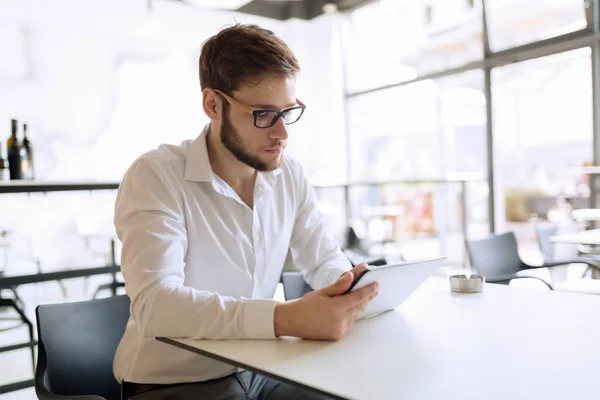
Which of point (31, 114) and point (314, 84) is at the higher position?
point (314, 84)

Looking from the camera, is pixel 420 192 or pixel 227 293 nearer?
pixel 227 293

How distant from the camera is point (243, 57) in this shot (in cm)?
138

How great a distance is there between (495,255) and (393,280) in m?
1.95

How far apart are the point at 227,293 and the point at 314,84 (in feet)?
18.1

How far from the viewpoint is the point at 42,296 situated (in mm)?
4492

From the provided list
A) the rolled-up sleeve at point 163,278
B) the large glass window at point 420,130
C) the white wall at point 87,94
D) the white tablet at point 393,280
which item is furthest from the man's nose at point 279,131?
the large glass window at point 420,130

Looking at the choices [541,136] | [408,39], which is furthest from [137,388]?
[408,39]

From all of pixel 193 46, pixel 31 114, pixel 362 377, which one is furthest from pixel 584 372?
pixel 193 46

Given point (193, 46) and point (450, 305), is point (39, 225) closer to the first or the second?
point (193, 46)

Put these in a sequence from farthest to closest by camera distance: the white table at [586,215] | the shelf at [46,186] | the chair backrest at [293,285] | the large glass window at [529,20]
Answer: the large glass window at [529,20] < the white table at [586,215] < the shelf at [46,186] < the chair backrest at [293,285]

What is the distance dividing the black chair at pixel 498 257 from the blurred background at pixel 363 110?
43.2 inches

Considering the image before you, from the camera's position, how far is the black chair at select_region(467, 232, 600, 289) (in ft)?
8.99

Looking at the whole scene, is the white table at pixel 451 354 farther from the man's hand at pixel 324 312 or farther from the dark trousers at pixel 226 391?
the dark trousers at pixel 226 391

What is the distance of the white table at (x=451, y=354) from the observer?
816 millimetres
